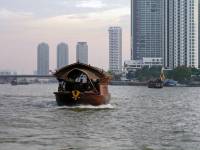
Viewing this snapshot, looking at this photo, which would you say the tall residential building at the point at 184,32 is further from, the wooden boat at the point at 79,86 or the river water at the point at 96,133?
the river water at the point at 96,133

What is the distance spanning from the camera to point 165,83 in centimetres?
15012

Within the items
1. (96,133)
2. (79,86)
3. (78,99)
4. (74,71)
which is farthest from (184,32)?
(96,133)

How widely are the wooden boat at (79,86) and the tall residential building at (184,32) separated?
133402 millimetres

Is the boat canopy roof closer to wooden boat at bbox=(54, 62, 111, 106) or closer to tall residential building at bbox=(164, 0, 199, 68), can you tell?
wooden boat at bbox=(54, 62, 111, 106)

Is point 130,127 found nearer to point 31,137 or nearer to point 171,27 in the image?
Answer: point 31,137

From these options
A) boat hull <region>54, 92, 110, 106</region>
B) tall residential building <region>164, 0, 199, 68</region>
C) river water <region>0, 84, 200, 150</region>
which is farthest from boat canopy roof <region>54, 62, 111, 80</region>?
tall residential building <region>164, 0, 199, 68</region>

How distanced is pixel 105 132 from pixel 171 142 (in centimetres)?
398

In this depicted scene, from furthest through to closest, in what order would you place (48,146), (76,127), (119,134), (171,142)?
1. (76,127)
2. (119,134)
3. (171,142)
4. (48,146)

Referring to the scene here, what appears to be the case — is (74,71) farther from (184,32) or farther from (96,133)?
(184,32)

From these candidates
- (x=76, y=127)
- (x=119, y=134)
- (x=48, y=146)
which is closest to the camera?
(x=48, y=146)

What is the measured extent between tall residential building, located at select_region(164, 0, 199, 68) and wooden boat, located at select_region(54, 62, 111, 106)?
13340cm

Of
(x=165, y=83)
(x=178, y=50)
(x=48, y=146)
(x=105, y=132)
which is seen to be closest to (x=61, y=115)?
(x=105, y=132)

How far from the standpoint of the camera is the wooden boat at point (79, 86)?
38.6 metres

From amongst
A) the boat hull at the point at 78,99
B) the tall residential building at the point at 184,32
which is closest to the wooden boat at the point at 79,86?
the boat hull at the point at 78,99
